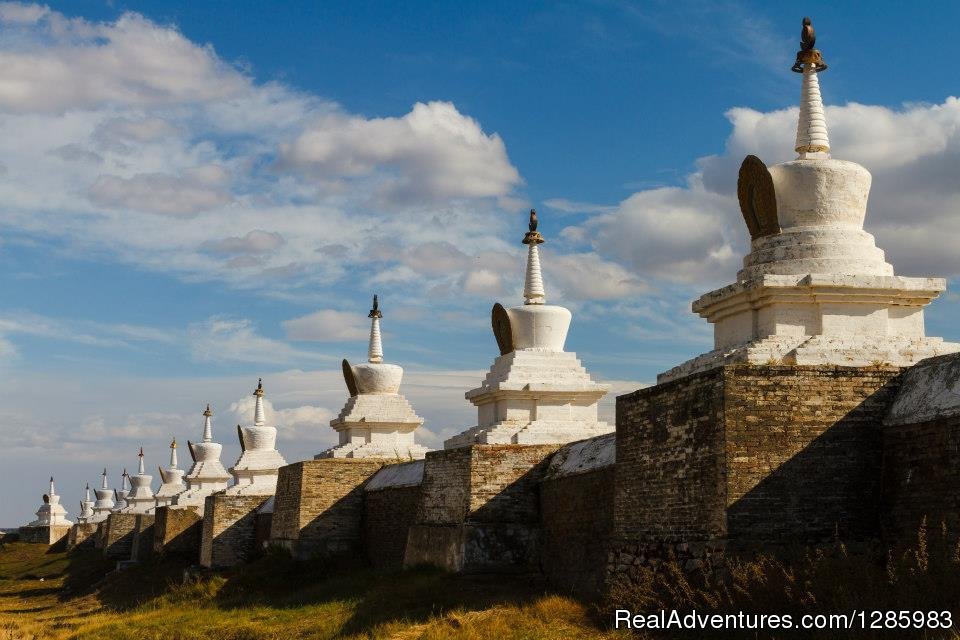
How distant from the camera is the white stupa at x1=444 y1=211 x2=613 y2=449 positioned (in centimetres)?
2256

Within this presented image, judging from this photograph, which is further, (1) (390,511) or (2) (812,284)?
(1) (390,511)

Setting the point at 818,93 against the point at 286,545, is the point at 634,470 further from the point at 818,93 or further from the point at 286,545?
the point at 286,545

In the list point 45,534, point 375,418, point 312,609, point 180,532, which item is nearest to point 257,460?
point 180,532

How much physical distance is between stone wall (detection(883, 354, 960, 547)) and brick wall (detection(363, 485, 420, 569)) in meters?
11.5

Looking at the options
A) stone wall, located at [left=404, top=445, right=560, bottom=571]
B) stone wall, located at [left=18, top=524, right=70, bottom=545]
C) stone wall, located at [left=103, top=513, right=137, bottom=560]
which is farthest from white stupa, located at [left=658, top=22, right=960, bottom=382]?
stone wall, located at [left=18, top=524, right=70, bottom=545]

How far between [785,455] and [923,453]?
1280mm

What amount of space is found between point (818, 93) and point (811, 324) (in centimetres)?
307

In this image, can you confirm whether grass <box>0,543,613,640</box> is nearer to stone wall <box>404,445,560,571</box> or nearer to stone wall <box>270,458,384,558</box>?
stone wall <box>404,445,560,571</box>

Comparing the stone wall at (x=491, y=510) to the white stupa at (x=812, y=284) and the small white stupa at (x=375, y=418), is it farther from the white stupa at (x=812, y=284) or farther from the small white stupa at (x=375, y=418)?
the small white stupa at (x=375, y=418)

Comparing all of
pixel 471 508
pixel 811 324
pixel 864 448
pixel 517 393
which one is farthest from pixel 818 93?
pixel 517 393

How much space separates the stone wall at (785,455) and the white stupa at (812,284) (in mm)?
766

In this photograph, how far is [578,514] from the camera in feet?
55.2

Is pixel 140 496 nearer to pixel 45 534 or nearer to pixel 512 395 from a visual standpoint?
pixel 45 534

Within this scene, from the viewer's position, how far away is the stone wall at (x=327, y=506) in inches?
1022
